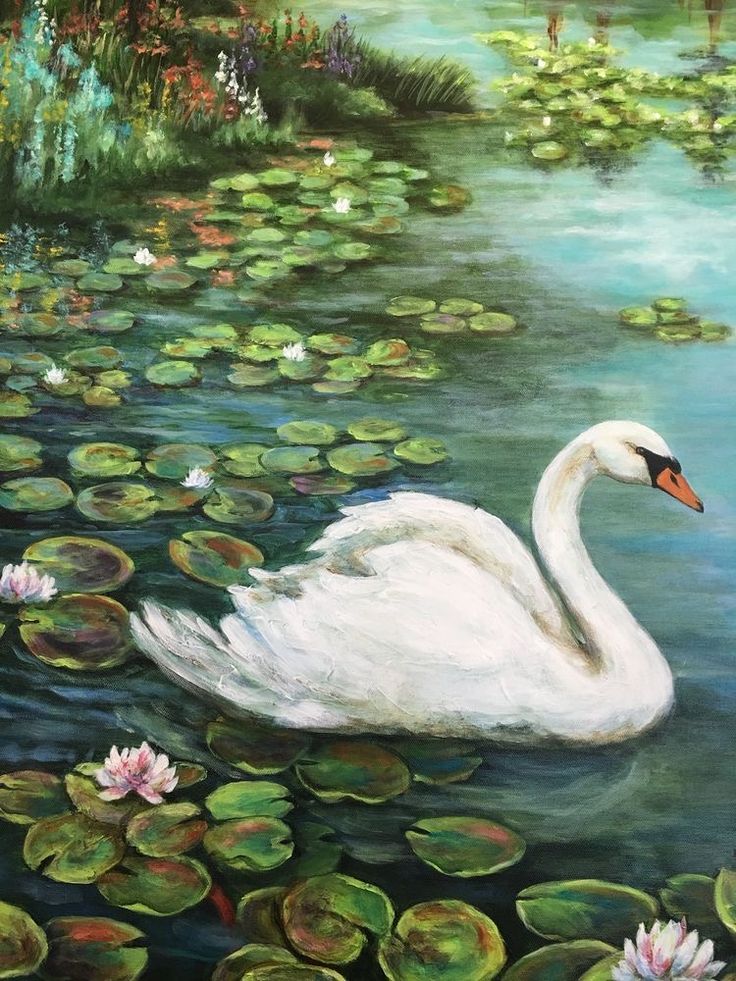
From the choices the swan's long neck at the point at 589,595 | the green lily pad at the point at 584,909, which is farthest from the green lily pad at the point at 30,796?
the swan's long neck at the point at 589,595

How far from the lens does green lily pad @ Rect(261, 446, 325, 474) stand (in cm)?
143

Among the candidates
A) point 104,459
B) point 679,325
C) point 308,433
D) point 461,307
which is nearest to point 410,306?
point 461,307

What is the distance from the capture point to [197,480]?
55.2 inches

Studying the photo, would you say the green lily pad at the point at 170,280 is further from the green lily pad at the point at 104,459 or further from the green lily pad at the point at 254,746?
the green lily pad at the point at 254,746

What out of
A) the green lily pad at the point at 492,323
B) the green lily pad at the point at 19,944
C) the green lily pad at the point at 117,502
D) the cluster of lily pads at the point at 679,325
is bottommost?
the green lily pad at the point at 19,944

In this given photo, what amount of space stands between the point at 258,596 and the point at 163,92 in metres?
0.97

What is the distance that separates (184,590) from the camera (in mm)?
1266

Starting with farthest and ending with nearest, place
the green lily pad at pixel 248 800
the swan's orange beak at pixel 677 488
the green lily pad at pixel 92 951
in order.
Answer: the swan's orange beak at pixel 677 488, the green lily pad at pixel 248 800, the green lily pad at pixel 92 951

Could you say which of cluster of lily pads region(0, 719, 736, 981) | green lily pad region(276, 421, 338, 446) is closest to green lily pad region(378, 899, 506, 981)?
cluster of lily pads region(0, 719, 736, 981)

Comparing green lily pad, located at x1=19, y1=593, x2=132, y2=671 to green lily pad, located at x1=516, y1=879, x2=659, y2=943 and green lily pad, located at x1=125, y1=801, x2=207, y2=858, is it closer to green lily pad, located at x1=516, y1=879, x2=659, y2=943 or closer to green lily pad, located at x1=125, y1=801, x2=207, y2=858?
green lily pad, located at x1=125, y1=801, x2=207, y2=858

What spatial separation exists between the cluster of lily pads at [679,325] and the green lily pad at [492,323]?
19cm

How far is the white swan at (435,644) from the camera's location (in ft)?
3.69

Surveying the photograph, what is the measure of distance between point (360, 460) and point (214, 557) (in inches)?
9.5

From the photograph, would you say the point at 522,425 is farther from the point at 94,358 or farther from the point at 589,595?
the point at 94,358
